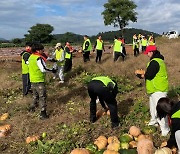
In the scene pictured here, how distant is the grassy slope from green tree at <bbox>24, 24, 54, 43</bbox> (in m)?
52.2

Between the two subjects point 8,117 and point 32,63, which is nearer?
point 32,63

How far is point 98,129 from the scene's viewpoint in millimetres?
7211

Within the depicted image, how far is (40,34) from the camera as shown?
220 ft

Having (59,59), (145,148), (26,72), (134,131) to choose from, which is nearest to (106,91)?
(134,131)

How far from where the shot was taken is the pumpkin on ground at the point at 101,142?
625cm

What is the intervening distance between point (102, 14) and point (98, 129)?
176 ft

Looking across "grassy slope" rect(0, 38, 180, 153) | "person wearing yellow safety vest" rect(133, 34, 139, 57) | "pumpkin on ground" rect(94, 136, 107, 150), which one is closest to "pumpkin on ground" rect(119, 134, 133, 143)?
"pumpkin on ground" rect(94, 136, 107, 150)

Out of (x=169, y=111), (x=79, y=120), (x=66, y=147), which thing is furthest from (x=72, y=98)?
(x=169, y=111)

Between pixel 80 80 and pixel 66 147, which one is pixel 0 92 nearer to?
pixel 80 80

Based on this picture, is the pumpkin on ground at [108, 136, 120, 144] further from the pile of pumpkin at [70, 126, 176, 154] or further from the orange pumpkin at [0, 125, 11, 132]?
the orange pumpkin at [0, 125, 11, 132]

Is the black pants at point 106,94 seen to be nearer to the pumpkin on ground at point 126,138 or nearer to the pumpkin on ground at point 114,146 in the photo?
the pumpkin on ground at point 126,138

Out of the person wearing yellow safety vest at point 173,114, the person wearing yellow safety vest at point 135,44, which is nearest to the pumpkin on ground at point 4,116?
the person wearing yellow safety vest at point 173,114

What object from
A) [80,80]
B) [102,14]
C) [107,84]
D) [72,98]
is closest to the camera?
[107,84]

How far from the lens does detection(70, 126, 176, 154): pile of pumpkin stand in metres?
5.59
